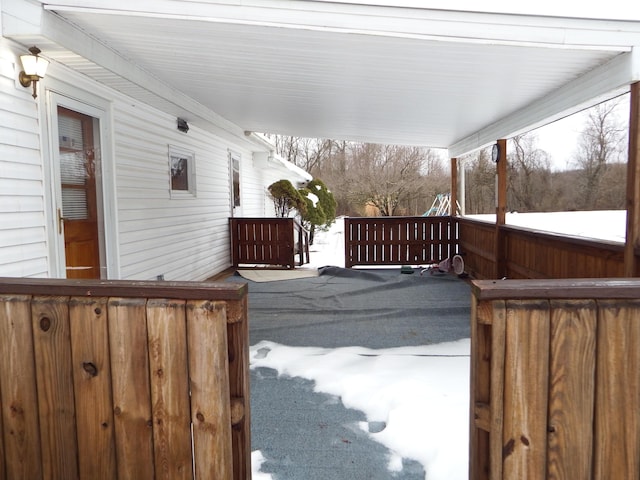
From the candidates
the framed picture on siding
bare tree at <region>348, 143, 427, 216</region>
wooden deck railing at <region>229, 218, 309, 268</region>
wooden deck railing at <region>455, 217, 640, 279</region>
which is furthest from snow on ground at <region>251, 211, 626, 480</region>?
bare tree at <region>348, 143, 427, 216</region>

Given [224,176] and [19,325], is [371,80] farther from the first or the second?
[224,176]

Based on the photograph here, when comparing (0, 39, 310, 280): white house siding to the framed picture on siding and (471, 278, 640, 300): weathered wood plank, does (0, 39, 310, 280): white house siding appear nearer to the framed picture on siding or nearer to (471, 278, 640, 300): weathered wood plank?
the framed picture on siding

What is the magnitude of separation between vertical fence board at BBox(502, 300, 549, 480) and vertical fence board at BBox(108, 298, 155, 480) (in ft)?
3.70

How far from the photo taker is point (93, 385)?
1.50 metres

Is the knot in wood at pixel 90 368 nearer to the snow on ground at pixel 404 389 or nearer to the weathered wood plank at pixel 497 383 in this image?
the snow on ground at pixel 404 389

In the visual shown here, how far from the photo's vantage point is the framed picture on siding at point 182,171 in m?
6.34

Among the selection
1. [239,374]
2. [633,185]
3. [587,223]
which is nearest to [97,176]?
[239,374]

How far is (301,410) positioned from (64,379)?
1518 mm

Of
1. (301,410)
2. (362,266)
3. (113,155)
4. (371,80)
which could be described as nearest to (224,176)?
(362,266)

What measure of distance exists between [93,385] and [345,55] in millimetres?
3075

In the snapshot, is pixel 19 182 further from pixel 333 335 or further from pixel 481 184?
pixel 481 184

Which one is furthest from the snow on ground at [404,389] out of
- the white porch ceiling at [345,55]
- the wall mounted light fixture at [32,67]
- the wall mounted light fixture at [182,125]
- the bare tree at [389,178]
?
the bare tree at [389,178]

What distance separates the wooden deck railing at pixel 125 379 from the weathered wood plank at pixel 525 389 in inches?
32.5

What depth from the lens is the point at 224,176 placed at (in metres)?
8.62
